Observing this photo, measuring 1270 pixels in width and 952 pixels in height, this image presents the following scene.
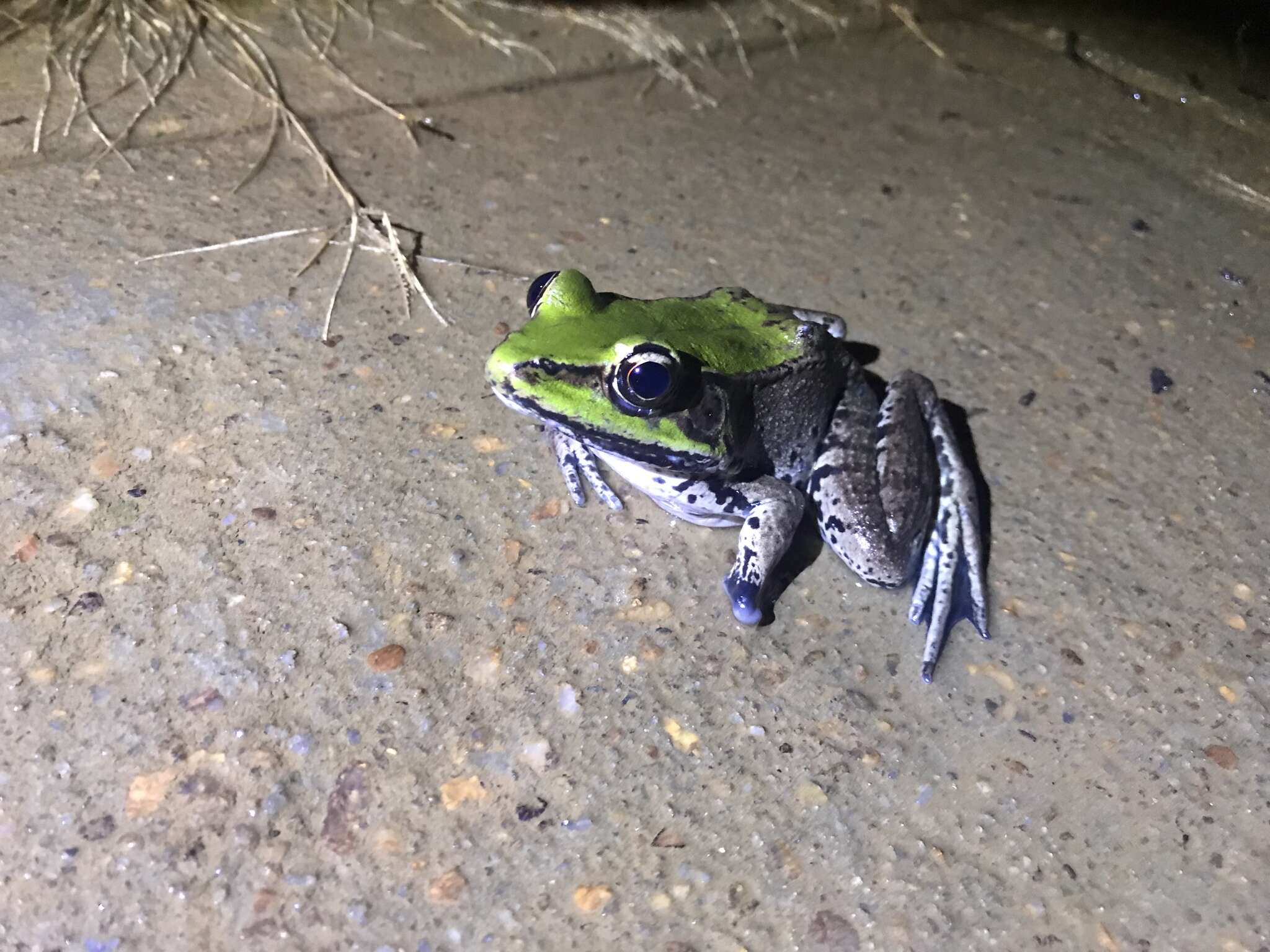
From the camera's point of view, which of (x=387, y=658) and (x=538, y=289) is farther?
(x=538, y=289)

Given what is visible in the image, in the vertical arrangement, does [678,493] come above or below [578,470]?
above

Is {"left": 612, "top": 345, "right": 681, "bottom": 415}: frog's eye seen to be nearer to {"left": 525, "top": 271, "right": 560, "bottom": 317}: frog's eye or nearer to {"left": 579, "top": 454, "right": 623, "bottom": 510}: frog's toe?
{"left": 525, "top": 271, "right": 560, "bottom": 317}: frog's eye

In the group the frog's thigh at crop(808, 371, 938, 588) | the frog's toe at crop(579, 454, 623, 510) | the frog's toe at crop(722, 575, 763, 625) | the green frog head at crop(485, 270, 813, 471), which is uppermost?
the green frog head at crop(485, 270, 813, 471)

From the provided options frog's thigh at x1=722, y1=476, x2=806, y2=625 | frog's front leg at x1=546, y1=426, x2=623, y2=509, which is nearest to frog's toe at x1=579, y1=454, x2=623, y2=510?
frog's front leg at x1=546, y1=426, x2=623, y2=509

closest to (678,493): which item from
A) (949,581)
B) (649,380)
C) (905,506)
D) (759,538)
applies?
(759,538)

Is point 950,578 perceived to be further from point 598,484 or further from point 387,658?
point 387,658

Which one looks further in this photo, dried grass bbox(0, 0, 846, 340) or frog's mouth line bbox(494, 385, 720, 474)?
dried grass bbox(0, 0, 846, 340)

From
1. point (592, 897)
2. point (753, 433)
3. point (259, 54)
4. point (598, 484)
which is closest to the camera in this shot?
point (592, 897)
